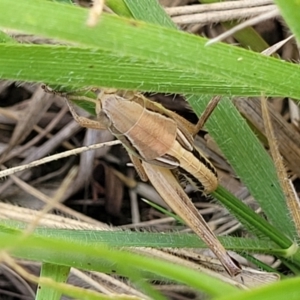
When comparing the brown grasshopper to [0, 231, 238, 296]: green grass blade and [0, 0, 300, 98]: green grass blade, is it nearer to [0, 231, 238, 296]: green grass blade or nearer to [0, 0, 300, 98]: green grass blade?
[0, 0, 300, 98]: green grass blade

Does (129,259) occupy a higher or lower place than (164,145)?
lower

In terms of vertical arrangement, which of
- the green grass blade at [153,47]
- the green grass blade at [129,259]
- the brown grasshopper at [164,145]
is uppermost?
the green grass blade at [153,47]

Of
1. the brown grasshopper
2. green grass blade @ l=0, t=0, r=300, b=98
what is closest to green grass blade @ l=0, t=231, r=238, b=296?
green grass blade @ l=0, t=0, r=300, b=98

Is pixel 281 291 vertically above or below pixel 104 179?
below

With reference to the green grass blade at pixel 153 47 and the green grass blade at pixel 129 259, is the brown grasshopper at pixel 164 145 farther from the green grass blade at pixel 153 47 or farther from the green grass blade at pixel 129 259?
the green grass blade at pixel 129 259

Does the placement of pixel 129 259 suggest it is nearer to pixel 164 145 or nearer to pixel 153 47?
pixel 153 47

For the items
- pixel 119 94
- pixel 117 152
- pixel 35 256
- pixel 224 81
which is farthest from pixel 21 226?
pixel 117 152

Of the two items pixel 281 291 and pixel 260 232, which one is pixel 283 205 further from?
pixel 281 291

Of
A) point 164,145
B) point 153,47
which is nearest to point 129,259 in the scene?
point 153,47

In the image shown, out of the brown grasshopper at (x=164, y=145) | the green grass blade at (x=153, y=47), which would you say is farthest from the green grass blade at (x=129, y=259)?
the brown grasshopper at (x=164, y=145)
